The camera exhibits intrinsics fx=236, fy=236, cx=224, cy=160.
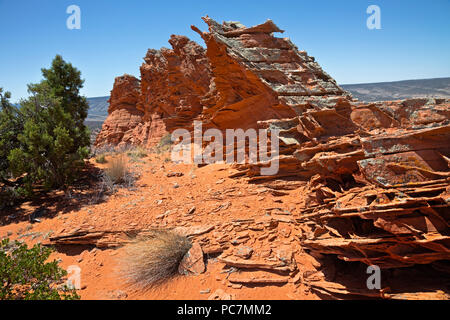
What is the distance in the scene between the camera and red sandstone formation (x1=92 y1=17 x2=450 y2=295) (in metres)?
3.07

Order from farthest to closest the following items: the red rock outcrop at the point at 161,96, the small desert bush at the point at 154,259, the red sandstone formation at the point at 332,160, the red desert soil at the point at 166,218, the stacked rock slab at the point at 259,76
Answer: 1. the red rock outcrop at the point at 161,96
2. the stacked rock slab at the point at 259,76
3. the small desert bush at the point at 154,259
4. the red desert soil at the point at 166,218
5. the red sandstone formation at the point at 332,160

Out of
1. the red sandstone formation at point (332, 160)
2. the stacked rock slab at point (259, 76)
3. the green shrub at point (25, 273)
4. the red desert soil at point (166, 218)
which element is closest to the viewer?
the red sandstone formation at point (332, 160)

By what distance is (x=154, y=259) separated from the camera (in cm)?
447

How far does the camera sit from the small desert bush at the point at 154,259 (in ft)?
14.0

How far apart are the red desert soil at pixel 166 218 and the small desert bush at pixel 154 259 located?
153mm

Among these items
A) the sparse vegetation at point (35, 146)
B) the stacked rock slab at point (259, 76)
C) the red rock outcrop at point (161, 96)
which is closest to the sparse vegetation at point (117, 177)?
the sparse vegetation at point (35, 146)

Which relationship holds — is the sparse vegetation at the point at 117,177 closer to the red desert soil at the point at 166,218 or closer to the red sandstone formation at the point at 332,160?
the red desert soil at the point at 166,218

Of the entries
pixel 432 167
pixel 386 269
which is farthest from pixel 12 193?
pixel 432 167

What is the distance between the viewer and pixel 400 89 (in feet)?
217

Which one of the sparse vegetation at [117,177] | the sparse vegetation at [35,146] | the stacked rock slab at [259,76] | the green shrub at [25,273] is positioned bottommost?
the green shrub at [25,273]

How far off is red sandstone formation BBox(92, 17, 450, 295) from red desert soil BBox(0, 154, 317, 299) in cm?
31

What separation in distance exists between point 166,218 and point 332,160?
3.95 metres

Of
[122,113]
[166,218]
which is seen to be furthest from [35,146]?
[122,113]
